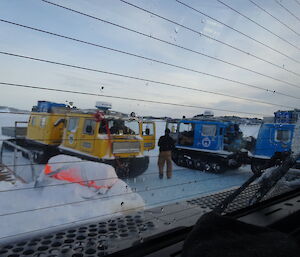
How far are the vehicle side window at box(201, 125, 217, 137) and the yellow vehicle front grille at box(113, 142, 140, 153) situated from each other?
2.54 m

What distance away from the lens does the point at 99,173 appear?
1535 millimetres

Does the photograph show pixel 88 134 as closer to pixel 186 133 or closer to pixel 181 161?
pixel 181 161

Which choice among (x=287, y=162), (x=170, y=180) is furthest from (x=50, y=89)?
(x=170, y=180)

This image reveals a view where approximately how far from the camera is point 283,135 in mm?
4070

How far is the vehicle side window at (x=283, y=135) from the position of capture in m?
3.94

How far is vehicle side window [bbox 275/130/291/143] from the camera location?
394cm

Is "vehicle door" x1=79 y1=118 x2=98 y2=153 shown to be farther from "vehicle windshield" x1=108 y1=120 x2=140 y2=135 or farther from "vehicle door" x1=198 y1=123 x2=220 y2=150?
"vehicle door" x1=198 y1=123 x2=220 y2=150

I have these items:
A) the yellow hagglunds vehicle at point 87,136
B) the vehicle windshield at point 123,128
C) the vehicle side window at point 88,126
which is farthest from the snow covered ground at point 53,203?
the vehicle windshield at point 123,128

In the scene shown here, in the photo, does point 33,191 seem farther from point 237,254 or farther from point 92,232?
point 237,254

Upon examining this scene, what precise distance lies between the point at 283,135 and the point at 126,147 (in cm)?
314

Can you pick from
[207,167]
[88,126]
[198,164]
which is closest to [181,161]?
[198,164]

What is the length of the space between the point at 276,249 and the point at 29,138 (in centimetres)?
115

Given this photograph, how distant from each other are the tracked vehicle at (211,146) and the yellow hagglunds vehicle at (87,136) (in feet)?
7.42

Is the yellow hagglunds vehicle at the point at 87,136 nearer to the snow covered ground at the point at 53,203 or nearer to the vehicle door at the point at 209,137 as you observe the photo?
the snow covered ground at the point at 53,203
